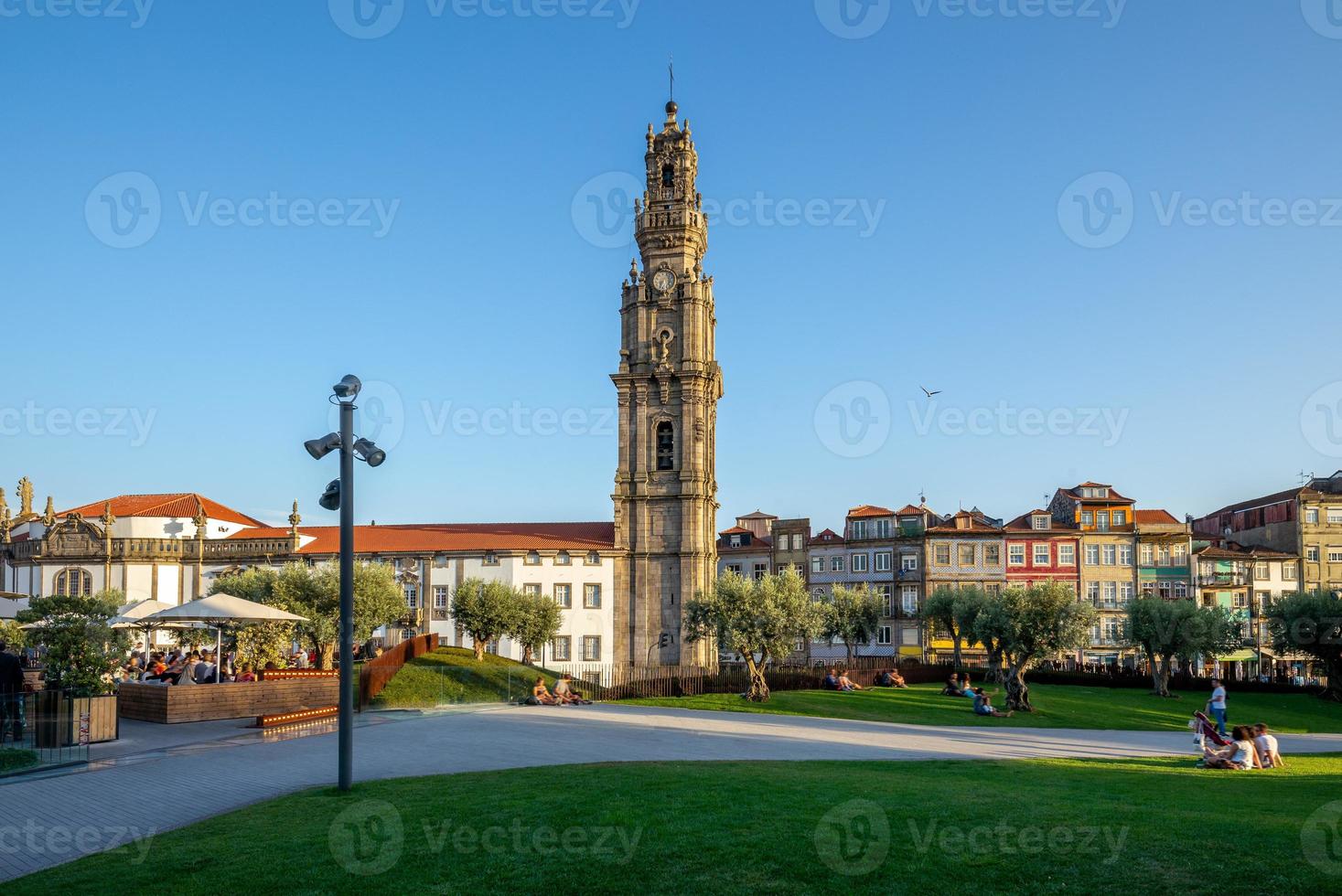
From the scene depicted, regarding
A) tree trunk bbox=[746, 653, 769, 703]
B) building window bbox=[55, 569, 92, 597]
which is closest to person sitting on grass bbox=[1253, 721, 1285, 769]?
tree trunk bbox=[746, 653, 769, 703]

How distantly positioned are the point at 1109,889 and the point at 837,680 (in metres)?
33.9

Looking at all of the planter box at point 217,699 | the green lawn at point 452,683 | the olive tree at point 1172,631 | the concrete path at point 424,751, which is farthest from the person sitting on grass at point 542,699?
the olive tree at point 1172,631

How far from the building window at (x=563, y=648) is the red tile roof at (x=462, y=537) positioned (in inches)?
225

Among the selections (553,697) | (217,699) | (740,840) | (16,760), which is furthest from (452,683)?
(740,840)

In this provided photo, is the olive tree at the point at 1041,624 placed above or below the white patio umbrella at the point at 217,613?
below

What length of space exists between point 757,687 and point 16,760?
26.3 meters

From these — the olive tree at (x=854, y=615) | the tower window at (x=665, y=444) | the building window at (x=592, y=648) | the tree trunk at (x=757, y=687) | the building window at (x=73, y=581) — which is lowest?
the building window at (x=592, y=648)

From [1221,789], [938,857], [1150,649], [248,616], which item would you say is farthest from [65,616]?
[1150,649]

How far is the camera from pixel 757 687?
39375 millimetres

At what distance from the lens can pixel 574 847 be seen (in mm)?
11359

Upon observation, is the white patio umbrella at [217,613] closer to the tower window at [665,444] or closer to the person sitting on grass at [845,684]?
the person sitting on grass at [845,684]

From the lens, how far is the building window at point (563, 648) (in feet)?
204

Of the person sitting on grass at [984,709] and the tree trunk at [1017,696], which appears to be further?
the tree trunk at [1017,696]

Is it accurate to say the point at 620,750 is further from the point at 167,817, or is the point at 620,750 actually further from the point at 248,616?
the point at 248,616
